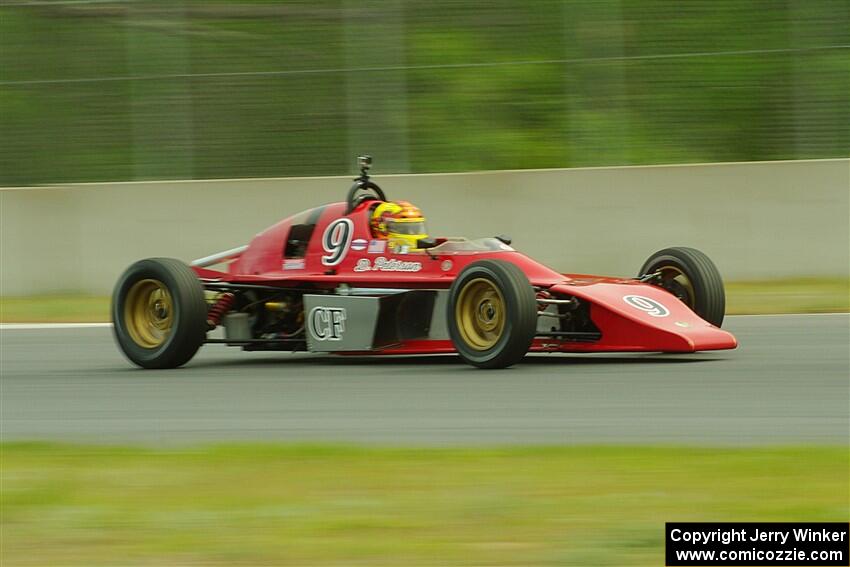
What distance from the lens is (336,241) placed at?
10.3m

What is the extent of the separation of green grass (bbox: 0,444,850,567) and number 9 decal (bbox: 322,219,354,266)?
3.68 meters

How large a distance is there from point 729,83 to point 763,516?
37.5ft

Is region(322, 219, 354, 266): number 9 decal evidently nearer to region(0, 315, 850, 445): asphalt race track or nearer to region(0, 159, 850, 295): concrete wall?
region(0, 315, 850, 445): asphalt race track

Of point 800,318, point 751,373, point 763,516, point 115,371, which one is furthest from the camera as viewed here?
point 800,318

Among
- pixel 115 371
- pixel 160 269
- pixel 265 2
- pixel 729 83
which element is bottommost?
pixel 115 371

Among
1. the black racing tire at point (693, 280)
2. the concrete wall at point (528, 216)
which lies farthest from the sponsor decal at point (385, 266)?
the concrete wall at point (528, 216)

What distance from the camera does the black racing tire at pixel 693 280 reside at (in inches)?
382

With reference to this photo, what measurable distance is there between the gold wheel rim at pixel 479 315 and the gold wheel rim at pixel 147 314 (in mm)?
2418

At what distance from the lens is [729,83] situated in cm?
1579

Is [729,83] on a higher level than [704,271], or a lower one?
higher

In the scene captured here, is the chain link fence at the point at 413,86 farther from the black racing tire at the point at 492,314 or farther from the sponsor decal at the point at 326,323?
the black racing tire at the point at 492,314

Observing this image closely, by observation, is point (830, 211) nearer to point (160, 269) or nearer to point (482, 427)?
point (160, 269)

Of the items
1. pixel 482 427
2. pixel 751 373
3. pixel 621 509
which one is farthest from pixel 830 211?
pixel 621 509

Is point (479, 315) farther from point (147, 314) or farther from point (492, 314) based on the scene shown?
point (147, 314)
